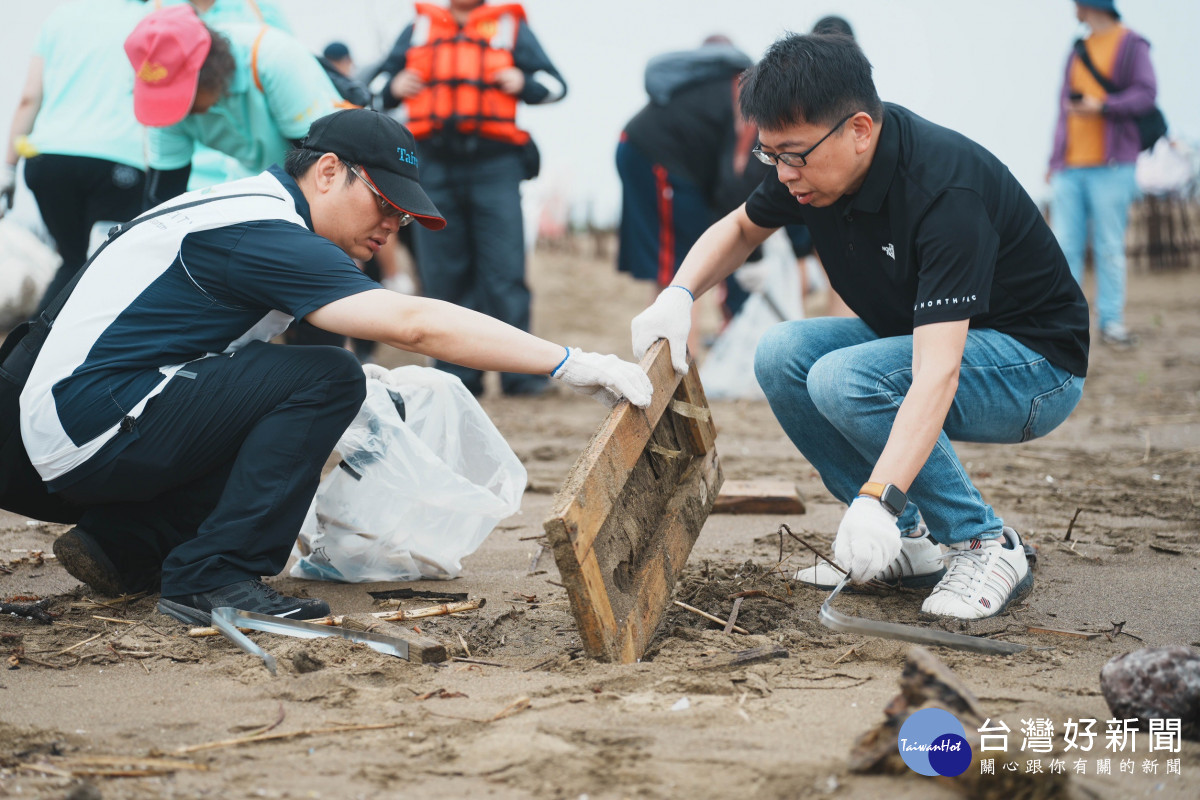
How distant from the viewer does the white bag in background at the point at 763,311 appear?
18.2ft

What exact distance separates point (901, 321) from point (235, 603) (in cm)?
173

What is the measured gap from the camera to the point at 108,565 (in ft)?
8.43

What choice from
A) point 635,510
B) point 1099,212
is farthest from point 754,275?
point 635,510

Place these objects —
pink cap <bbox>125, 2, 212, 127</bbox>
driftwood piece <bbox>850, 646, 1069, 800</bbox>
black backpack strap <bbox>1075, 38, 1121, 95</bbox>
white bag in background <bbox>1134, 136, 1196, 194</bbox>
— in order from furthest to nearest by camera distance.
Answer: white bag in background <bbox>1134, 136, 1196, 194</bbox> < black backpack strap <bbox>1075, 38, 1121, 95</bbox> < pink cap <bbox>125, 2, 212, 127</bbox> < driftwood piece <bbox>850, 646, 1069, 800</bbox>

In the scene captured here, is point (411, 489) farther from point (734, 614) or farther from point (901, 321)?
point (901, 321)

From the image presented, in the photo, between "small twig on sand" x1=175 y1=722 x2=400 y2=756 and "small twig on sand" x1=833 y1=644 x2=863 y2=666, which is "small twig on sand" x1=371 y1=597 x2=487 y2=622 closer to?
"small twig on sand" x1=175 y1=722 x2=400 y2=756

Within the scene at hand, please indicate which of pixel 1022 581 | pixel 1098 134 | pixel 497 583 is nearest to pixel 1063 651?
pixel 1022 581

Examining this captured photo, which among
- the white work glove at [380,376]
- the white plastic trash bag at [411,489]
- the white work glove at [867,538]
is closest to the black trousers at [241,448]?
the white plastic trash bag at [411,489]

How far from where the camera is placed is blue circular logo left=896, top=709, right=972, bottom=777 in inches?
60.0

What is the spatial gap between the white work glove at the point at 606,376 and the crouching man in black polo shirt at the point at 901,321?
0.30 m

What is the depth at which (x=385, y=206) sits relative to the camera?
2471mm

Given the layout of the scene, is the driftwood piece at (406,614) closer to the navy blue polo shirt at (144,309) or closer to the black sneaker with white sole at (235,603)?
the black sneaker with white sole at (235,603)

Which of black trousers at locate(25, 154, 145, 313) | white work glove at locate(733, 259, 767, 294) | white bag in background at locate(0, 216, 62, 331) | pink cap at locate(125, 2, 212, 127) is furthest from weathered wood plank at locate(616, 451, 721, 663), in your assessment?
white bag in background at locate(0, 216, 62, 331)

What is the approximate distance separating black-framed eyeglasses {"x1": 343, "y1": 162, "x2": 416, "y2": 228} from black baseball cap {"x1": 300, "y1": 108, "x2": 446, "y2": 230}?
0.01 metres
